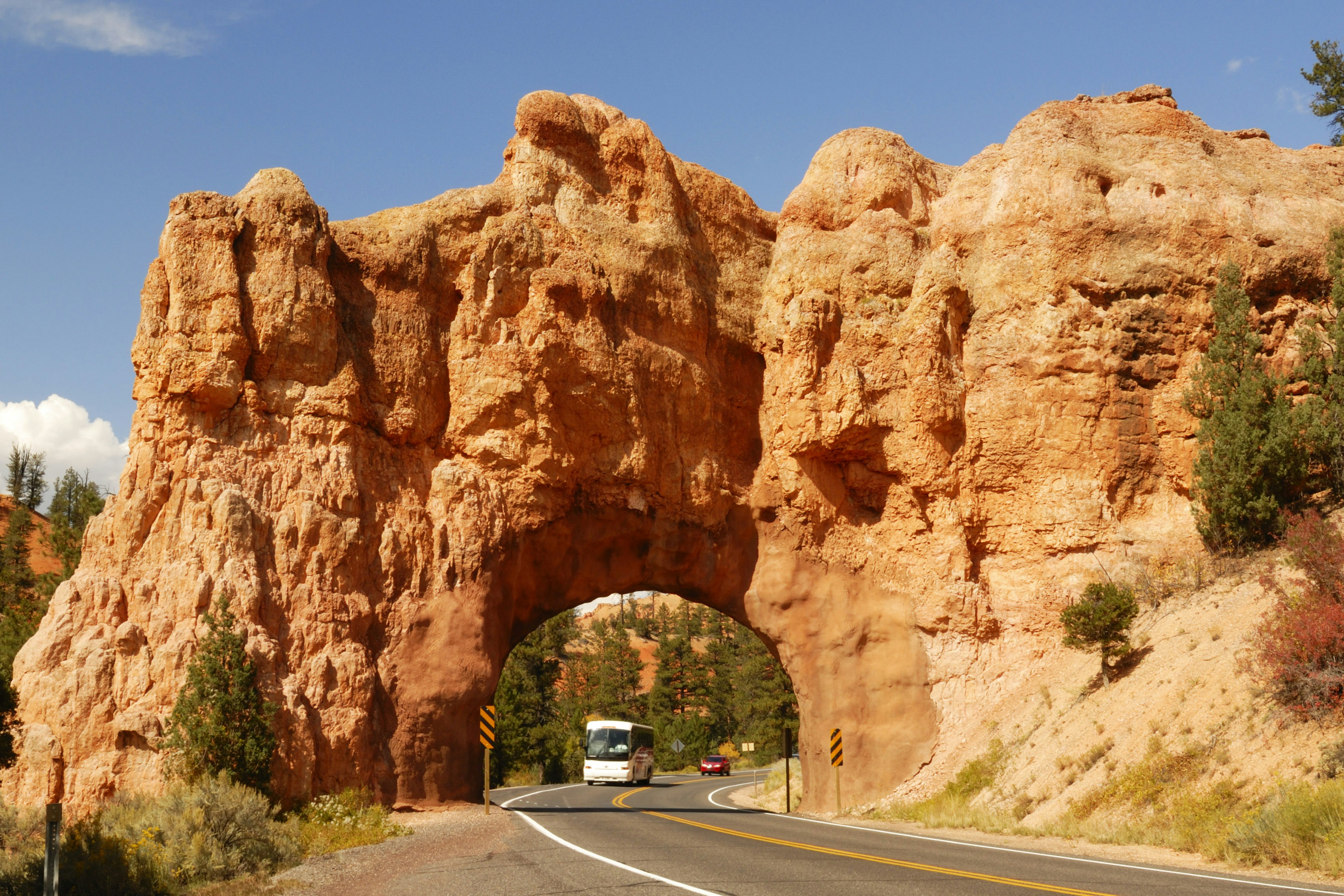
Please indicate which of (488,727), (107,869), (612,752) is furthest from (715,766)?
(107,869)

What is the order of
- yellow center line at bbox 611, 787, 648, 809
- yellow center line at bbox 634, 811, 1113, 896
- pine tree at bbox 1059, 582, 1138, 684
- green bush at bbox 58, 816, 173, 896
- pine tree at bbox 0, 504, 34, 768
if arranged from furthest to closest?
yellow center line at bbox 611, 787, 648, 809
pine tree at bbox 1059, 582, 1138, 684
pine tree at bbox 0, 504, 34, 768
green bush at bbox 58, 816, 173, 896
yellow center line at bbox 634, 811, 1113, 896

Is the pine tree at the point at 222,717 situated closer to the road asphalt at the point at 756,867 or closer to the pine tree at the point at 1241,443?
the road asphalt at the point at 756,867

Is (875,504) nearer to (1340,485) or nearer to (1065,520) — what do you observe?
(1065,520)

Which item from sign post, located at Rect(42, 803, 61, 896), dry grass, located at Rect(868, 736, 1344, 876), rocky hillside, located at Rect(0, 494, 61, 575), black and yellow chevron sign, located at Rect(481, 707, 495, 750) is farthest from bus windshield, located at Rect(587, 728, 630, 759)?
sign post, located at Rect(42, 803, 61, 896)

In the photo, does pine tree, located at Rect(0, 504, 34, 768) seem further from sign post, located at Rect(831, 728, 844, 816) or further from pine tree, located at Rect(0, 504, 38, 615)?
sign post, located at Rect(831, 728, 844, 816)

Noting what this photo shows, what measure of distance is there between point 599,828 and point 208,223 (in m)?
14.9

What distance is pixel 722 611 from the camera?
1120 inches

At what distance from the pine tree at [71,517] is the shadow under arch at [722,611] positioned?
7.89 metres

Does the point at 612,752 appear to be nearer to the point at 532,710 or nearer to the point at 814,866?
the point at 532,710

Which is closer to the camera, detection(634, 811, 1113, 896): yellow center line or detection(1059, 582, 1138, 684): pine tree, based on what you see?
detection(634, 811, 1113, 896): yellow center line

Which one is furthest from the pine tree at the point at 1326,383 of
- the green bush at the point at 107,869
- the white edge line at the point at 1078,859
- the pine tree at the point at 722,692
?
the pine tree at the point at 722,692

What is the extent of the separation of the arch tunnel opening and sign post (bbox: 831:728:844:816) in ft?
38.3

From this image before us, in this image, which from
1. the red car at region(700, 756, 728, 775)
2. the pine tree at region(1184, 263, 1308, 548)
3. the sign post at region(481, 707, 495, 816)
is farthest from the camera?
the red car at region(700, 756, 728, 775)

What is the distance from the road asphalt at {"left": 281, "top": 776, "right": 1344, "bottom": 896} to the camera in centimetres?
1051
